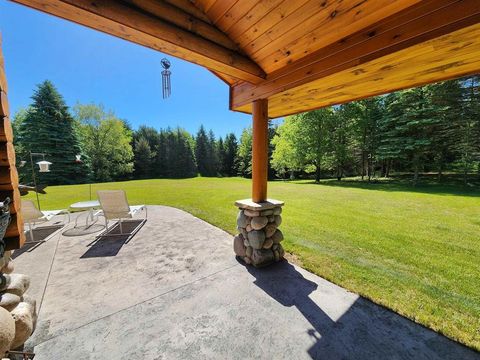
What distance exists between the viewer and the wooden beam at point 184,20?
1.74 metres

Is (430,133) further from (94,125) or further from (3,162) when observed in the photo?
(94,125)

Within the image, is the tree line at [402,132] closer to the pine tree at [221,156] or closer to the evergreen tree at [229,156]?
the evergreen tree at [229,156]

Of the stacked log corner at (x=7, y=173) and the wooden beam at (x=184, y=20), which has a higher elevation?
the wooden beam at (x=184, y=20)

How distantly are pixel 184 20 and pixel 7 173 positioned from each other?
72.6 inches

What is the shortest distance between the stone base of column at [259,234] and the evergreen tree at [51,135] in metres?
18.6

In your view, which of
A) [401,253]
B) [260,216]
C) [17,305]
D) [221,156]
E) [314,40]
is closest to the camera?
[17,305]

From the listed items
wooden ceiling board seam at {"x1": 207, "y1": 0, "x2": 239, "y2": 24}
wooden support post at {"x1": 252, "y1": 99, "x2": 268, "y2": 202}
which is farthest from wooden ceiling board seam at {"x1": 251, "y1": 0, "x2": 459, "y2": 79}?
wooden ceiling board seam at {"x1": 207, "y1": 0, "x2": 239, "y2": 24}

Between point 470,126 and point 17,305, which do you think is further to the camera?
point 470,126

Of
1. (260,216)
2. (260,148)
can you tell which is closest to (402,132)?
(260,148)

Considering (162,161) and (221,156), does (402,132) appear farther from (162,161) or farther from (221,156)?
(162,161)

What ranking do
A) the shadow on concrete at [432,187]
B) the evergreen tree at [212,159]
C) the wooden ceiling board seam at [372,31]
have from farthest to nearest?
the evergreen tree at [212,159] < the shadow on concrete at [432,187] < the wooden ceiling board seam at [372,31]

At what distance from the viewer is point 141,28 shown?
170cm

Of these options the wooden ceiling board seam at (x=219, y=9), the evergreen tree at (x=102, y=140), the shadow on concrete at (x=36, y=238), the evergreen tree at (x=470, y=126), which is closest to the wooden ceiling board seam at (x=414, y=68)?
the wooden ceiling board seam at (x=219, y=9)

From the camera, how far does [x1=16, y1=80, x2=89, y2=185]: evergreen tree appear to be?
16938mm
